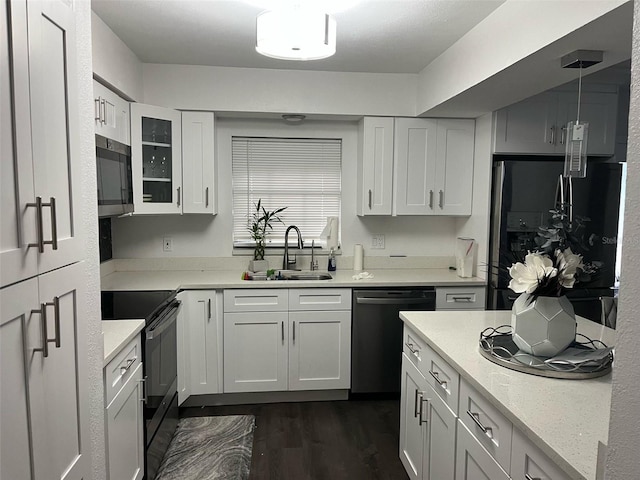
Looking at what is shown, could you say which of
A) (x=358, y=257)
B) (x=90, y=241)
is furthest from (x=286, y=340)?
(x=90, y=241)

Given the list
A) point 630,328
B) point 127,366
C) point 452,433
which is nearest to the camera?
point 630,328

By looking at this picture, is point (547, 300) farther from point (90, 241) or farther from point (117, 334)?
point (117, 334)

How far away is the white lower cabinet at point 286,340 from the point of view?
10.7 feet

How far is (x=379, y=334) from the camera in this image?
333 cm

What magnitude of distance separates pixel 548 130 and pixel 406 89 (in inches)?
41.9

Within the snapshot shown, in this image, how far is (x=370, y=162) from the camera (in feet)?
11.6

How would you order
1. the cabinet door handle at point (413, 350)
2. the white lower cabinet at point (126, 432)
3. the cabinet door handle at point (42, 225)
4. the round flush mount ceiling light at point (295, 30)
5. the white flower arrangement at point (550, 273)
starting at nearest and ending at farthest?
1. the cabinet door handle at point (42, 225)
2. the white flower arrangement at point (550, 273)
3. the white lower cabinet at point (126, 432)
4. the round flush mount ceiling light at point (295, 30)
5. the cabinet door handle at point (413, 350)

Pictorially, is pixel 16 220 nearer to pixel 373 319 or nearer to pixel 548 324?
pixel 548 324

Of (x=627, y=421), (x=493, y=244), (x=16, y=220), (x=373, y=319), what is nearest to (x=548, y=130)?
(x=493, y=244)

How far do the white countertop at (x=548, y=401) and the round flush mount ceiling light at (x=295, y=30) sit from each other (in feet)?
4.46

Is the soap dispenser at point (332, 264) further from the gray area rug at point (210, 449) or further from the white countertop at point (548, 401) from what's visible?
the white countertop at point (548, 401)

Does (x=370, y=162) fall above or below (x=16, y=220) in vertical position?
above

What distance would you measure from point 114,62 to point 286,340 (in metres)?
2.10

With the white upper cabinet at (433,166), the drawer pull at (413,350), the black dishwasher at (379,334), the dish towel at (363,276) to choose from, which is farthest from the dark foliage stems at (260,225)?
the drawer pull at (413,350)
